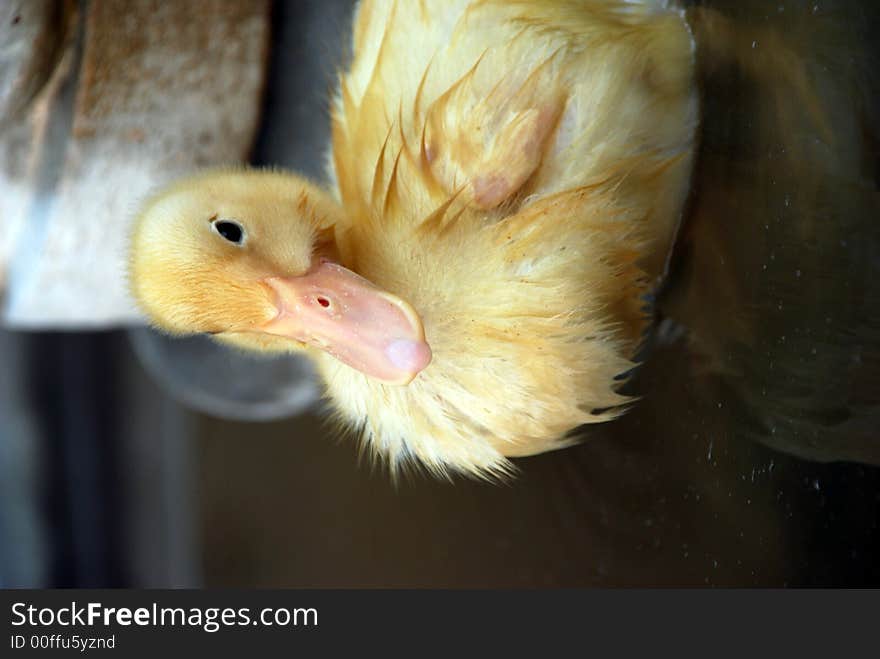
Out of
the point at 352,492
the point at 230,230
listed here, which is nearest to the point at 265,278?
the point at 230,230

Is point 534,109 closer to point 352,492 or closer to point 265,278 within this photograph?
point 265,278

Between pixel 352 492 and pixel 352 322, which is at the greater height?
pixel 352 322

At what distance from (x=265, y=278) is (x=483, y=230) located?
89 mm

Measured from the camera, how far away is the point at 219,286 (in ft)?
1.36

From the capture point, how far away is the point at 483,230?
1.37 feet

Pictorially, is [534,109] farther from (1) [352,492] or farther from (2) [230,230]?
(1) [352,492]

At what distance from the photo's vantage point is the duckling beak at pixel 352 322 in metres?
0.38

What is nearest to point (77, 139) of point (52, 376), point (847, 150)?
point (52, 376)

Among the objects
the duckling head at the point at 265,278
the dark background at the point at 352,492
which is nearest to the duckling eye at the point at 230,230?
the duckling head at the point at 265,278

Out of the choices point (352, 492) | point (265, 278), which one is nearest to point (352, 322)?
point (265, 278)

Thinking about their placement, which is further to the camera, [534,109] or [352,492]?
[352,492]

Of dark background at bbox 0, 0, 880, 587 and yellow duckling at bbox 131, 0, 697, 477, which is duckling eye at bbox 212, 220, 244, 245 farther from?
dark background at bbox 0, 0, 880, 587

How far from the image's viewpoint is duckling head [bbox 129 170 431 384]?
0.39 meters

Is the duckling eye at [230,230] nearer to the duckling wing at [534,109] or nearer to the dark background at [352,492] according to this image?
the duckling wing at [534,109]
